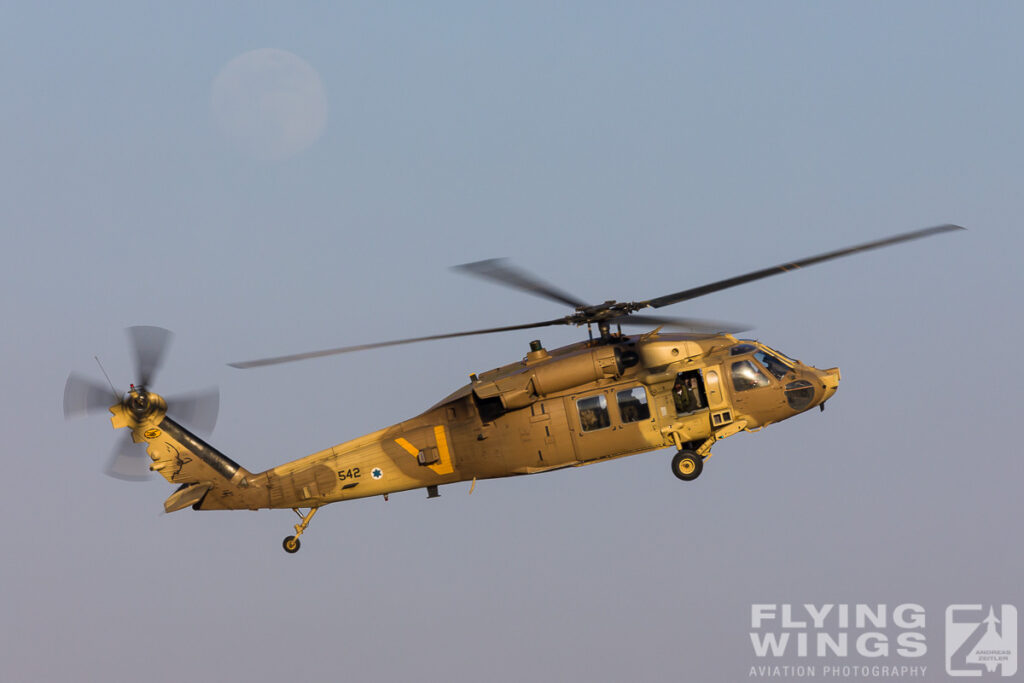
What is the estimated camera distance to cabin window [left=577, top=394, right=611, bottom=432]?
96.4 feet

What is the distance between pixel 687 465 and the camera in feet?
97.3

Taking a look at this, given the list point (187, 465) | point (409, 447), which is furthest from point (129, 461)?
point (409, 447)

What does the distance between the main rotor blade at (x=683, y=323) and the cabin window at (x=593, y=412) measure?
2.04 meters

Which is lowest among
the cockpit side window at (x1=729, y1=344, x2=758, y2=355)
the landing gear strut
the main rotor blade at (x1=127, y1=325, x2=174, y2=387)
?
the landing gear strut

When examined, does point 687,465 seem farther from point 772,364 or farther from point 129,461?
point 129,461

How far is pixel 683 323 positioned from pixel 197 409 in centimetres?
1332

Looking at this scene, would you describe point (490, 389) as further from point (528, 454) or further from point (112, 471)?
point (112, 471)

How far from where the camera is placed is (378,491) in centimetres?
3116

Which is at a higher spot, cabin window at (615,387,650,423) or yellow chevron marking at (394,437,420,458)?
cabin window at (615,387,650,423)

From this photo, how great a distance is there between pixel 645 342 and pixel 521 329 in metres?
3.15

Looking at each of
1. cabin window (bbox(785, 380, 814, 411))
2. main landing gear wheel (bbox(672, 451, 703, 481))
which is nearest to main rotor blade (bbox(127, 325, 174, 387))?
main landing gear wheel (bbox(672, 451, 703, 481))

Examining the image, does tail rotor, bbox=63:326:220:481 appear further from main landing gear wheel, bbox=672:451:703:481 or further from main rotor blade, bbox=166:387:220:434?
main landing gear wheel, bbox=672:451:703:481

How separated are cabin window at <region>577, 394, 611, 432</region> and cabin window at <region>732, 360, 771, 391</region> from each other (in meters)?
3.36

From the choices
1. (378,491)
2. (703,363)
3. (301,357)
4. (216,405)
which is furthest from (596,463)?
(216,405)
